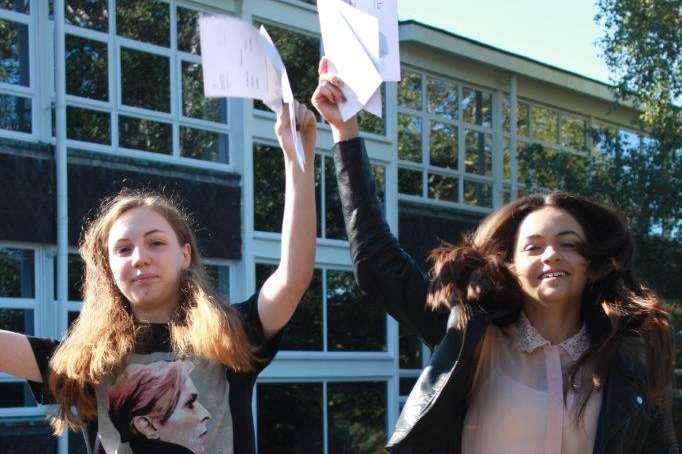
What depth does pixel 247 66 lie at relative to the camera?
3713mm

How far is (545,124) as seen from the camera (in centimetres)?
2833

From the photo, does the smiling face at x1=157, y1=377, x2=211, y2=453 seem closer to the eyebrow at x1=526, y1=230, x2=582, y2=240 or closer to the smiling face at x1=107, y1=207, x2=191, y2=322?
the smiling face at x1=107, y1=207, x2=191, y2=322

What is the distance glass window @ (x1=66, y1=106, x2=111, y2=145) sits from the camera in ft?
57.5

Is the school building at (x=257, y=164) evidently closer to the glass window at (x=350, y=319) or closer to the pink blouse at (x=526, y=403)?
the glass window at (x=350, y=319)

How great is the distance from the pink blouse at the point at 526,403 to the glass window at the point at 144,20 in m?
15.0

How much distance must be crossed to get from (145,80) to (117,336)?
15230mm

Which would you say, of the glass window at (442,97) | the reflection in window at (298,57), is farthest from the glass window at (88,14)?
the glass window at (442,97)

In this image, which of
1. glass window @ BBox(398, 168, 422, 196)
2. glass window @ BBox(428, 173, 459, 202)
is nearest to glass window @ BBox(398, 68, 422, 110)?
glass window @ BBox(398, 168, 422, 196)

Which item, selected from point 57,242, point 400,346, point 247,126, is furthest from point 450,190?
point 57,242

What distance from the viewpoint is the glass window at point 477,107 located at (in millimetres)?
26188

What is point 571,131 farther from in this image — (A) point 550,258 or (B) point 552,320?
(A) point 550,258

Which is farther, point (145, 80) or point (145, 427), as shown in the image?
point (145, 80)

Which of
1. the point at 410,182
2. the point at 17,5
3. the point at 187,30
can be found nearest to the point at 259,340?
the point at 17,5

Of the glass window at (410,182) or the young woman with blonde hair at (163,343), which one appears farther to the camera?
the glass window at (410,182)
